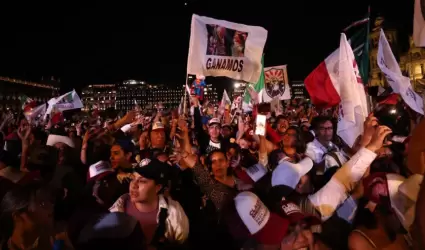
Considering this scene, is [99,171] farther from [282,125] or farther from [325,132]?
[282,125]

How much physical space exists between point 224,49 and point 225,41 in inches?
5.4

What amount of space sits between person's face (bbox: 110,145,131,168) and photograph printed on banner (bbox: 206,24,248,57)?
2.87m

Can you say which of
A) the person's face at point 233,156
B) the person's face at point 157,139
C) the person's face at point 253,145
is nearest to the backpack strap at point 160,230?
the person's face at point 233,156

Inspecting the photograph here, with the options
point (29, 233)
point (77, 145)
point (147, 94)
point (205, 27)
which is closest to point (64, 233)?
point (29, 233)

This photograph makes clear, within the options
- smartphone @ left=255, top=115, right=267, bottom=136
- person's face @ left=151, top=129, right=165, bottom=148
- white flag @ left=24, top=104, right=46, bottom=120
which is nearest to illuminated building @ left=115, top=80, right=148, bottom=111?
white flag @ left=24, top=104, right=46, bottom=120

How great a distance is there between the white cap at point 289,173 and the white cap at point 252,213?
2.68ft

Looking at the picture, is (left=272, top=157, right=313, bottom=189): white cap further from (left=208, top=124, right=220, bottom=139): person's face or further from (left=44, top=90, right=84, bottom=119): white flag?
(left=44, top=90, right=84, bottom=119): white flag

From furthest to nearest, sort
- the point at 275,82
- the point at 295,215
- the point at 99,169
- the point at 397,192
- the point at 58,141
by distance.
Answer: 1. the point at 275,82
2. the point at 58,141
3. the point at 99,169
4. the point at 295,215
5. the point at 397,192

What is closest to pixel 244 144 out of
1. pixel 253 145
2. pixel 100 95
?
pixel 253 145

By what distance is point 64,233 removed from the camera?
123 inches

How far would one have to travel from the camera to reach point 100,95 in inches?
6678

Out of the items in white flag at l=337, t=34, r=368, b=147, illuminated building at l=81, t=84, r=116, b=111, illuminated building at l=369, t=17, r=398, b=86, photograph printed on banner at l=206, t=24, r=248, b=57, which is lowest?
illuminated building at l=81, t=84, r=116, b=111

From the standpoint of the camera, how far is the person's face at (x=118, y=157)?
518cm

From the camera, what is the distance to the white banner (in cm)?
1206
